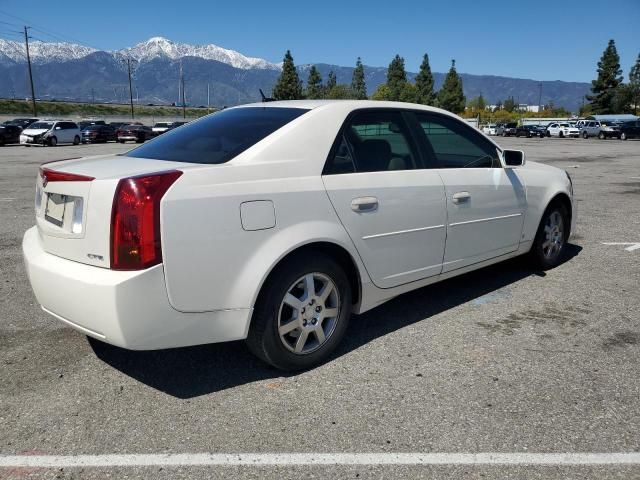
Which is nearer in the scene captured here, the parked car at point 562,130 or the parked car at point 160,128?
the parked car at point 160,128

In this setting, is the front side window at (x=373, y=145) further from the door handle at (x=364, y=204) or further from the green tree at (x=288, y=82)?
the green tree at (x=288, y=82)

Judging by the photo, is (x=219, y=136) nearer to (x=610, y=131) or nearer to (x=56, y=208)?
(x=56, y=208)

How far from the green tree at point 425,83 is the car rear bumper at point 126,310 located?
332ft

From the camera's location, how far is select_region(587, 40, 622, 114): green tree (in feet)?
268

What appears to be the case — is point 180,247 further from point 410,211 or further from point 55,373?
point 410,211

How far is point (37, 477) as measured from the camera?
2.41m

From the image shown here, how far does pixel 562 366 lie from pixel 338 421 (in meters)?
1.52

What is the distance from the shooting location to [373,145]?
3.79 m

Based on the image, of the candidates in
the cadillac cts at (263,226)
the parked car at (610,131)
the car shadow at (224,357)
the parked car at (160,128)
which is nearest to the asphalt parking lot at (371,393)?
the car shadow at (224,357)

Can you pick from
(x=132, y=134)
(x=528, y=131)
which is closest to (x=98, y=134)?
(x=132, y=134)

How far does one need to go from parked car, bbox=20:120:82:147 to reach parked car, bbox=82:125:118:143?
287 centimetres

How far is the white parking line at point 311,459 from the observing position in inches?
98.9

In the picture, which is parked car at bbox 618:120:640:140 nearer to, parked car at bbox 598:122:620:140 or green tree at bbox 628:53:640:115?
parked car at bbox 598:122:620:140

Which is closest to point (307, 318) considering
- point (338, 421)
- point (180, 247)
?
point (338, 421)
